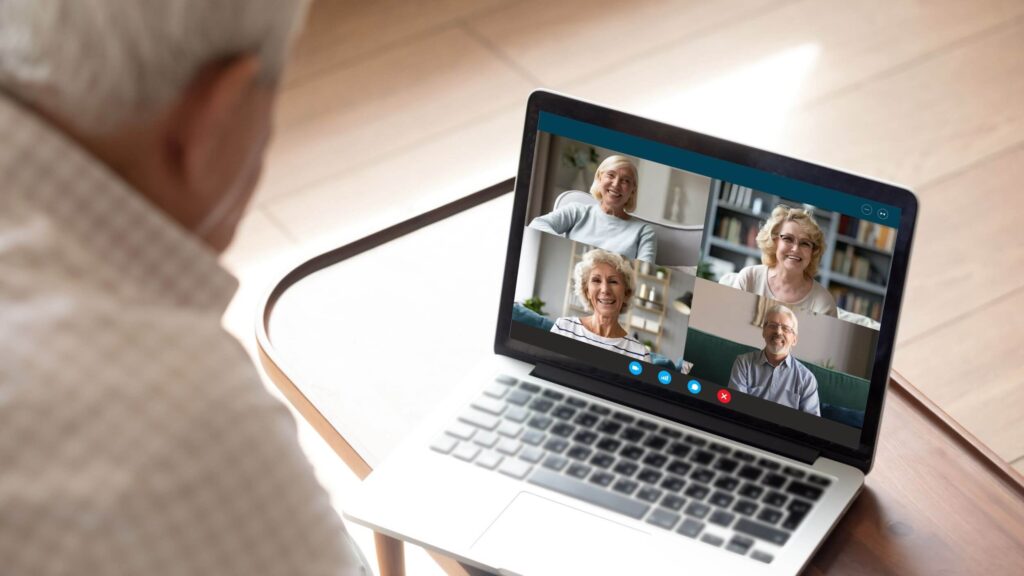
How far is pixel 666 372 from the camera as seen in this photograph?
41.4 inches

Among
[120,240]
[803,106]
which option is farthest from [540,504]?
[803,106]

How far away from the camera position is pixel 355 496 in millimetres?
998

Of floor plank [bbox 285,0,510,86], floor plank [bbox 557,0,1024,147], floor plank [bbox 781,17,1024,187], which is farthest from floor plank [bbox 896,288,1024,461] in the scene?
floor plank [bbox 285,0,510,86]

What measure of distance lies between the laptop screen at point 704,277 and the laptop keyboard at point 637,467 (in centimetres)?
4

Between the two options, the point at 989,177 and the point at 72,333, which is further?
the point at 989,177

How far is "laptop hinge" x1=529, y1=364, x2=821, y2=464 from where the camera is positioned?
1013mm

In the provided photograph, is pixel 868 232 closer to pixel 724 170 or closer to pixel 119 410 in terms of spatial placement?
pixel 724 170

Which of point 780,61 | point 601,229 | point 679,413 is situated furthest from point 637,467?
point 780,61

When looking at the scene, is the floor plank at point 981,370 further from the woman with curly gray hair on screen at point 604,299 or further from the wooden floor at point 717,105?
the woman with curly gray hair on screen at point 604,299

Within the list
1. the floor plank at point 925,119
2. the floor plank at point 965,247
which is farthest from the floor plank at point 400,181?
the floor plank at point 965,247

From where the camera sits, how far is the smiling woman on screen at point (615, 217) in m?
1.02

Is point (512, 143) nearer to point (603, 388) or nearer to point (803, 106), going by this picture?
point (803, 106)

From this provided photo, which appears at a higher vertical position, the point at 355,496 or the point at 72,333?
the point at 72,333

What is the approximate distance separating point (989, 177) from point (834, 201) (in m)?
1.46
